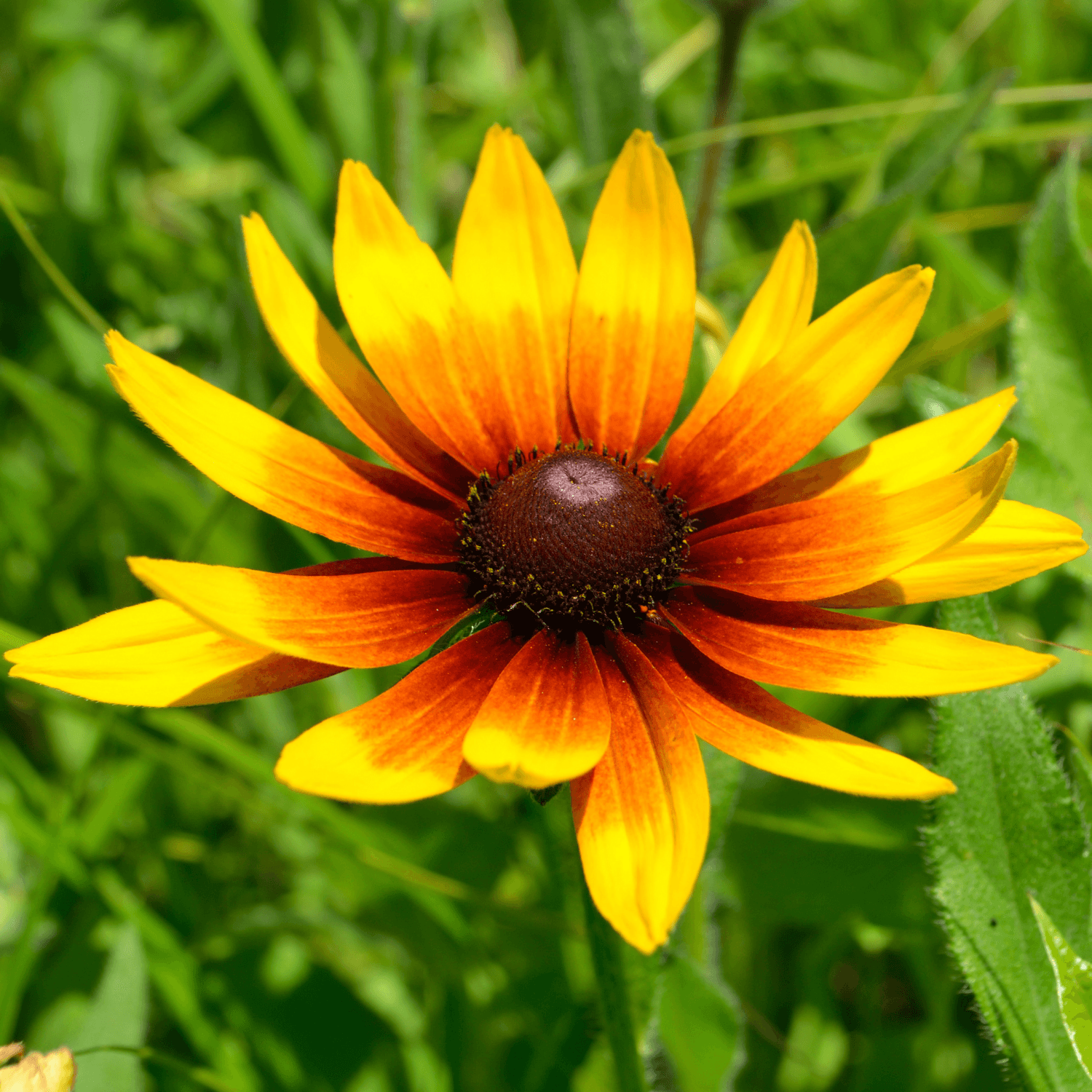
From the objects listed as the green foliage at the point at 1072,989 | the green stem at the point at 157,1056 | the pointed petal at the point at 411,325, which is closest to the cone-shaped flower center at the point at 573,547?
the pointed petal at the point at 411,325

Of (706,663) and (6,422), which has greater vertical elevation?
(6,422)

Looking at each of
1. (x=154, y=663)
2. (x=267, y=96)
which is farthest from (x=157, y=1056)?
(x=267, y=96)

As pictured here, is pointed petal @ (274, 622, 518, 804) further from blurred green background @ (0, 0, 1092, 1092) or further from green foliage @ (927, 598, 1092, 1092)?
green foliage @ (927, 598, 1092, 1092)

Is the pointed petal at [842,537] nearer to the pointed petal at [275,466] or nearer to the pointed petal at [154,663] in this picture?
the pointed petal at [275,466]

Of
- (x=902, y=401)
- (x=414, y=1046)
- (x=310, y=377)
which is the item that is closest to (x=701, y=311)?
(x=310, y=377)

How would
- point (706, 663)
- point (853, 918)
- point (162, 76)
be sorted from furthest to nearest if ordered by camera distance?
point (162, 76) → point (853, 918) → point (706, 663)

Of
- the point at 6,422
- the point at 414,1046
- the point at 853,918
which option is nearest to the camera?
the point at 853,918

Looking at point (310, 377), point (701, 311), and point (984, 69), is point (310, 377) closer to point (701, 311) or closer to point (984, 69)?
point (701, 311)

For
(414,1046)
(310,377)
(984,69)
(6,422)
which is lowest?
(414,1046)

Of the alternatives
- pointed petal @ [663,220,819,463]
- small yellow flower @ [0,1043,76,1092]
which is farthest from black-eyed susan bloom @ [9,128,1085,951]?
small yellow flower @ [0,1043,76,1092]
